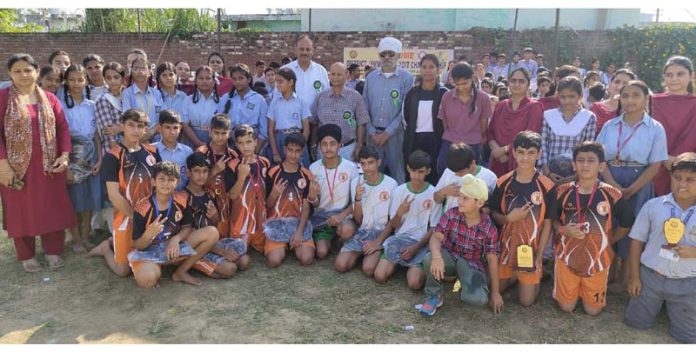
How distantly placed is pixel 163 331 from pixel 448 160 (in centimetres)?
222

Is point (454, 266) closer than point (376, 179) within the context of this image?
Yes

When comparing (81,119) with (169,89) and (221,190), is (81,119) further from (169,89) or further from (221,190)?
(221,190)

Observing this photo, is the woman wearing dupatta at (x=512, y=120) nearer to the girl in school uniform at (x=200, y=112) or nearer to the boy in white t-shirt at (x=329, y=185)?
the boy in white t-shirt at (x=329, y=185)

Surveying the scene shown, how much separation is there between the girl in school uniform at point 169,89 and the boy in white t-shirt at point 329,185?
147cm

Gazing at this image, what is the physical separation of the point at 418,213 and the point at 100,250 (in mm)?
2639

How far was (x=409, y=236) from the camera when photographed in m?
4.02

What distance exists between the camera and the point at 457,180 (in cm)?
383

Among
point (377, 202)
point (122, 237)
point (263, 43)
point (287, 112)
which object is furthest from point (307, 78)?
point (263, 43)

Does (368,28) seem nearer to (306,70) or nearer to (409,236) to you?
(306,70)

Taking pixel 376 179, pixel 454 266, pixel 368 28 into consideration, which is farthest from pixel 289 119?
pixel 368 28

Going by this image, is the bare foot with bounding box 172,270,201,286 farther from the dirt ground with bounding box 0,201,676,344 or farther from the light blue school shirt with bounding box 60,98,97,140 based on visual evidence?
the light blue school shirt with bounding box 60,98,97,140

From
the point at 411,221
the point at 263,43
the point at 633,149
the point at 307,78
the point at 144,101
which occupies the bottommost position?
the point at 411,221

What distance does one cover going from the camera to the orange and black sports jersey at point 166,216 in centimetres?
369

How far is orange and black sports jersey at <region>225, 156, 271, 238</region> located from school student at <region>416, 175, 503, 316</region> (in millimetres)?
1559
